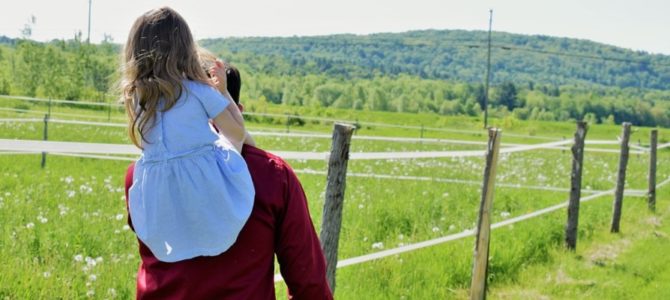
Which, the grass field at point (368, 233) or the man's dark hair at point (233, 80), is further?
the grass field at point (368, 233)

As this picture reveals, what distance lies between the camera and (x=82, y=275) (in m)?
4.40

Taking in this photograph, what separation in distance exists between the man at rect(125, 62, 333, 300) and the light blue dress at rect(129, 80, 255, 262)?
76mm

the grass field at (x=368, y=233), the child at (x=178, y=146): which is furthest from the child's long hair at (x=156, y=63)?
the grass field at (x=368, y=233)

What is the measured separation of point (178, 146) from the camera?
208 centimetres

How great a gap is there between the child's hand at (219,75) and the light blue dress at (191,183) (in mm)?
144

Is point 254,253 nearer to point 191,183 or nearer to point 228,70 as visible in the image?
point 191,183

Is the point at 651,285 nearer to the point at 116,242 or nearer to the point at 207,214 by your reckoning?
the point at 116,242

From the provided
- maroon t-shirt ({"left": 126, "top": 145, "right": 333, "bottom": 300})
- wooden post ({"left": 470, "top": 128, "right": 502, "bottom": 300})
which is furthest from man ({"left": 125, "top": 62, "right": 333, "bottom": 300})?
wooden post ({"left": 470, "top": 128, "right": 502, "bottom": 300})

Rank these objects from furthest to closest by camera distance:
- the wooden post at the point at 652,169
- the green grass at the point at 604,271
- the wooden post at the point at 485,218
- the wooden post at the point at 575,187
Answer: the wooden post at the point at 652,169, the wooden post at the point at 575,187, the green grass at the point at 604,271, the wooden post at the point at 485,218

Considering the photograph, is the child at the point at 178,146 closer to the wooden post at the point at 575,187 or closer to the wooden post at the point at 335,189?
the wooden post at the point at 335,189

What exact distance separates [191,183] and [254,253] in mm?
323

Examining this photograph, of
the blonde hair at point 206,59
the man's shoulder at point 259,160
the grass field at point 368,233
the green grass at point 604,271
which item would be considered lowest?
the green grass at point 604,271

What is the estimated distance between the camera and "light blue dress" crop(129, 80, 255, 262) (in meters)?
2.08

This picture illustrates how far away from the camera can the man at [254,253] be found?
2.20 meters
